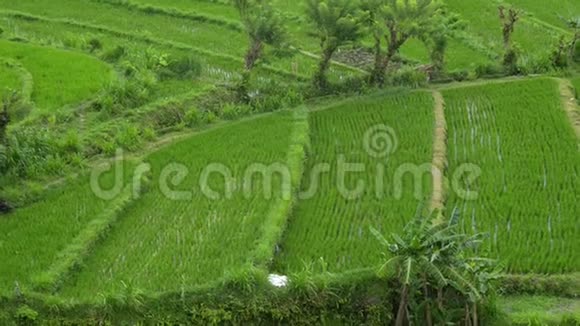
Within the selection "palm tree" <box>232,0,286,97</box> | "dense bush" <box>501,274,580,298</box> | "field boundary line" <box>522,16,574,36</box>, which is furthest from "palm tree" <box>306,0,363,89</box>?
"dense bush" <box>501,274,580,298</box>

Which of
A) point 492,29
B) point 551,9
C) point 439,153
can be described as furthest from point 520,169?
point 551,9

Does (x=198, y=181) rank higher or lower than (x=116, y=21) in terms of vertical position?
lower

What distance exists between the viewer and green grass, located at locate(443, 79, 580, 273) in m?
10.7

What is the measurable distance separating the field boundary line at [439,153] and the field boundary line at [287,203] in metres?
2.08

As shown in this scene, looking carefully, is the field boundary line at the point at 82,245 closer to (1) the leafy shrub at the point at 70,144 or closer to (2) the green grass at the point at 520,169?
(1) the leafy shrub at the point at 70,144

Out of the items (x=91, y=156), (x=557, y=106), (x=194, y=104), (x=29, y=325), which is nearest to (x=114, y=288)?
(x=29, y=325)

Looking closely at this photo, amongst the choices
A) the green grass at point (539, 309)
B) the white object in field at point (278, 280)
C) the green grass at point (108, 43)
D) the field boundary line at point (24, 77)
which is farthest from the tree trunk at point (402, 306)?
the field boundary line at point (24, 77)

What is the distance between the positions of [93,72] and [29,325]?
308 inches

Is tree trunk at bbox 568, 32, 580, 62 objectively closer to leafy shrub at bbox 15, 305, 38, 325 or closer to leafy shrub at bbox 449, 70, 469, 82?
leafy shrub at bbox 449, 70, 469, 82

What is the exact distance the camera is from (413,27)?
15297 mm

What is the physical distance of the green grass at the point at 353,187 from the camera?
35.1 feet

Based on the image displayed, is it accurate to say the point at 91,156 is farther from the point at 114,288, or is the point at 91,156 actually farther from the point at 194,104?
the point at 114,288

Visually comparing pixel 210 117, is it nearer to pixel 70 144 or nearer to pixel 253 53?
pixel 253 53

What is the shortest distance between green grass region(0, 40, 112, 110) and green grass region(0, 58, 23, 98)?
29 centimetres
